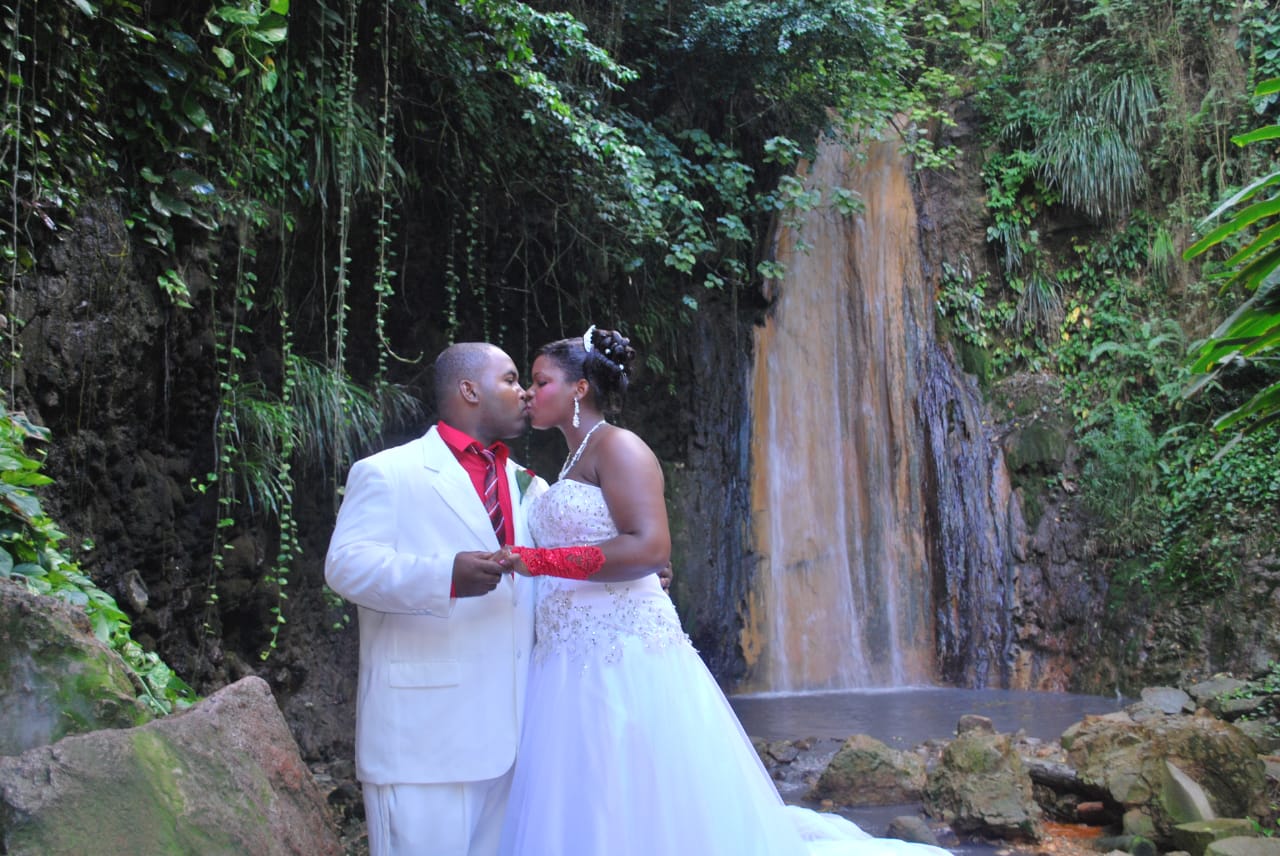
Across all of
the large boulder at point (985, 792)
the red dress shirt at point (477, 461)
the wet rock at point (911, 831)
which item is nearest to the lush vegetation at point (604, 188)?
the red dress shirt at point (477, 461)

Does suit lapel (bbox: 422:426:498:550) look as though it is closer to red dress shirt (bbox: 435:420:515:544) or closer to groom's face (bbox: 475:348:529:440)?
A: red dress shirt (bbox: 435:420:515:544)

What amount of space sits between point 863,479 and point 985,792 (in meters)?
7.14

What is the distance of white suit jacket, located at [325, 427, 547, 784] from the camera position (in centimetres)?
316

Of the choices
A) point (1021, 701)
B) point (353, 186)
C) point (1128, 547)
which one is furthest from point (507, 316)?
point (1128, 547)

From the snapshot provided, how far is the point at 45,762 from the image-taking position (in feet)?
7.61

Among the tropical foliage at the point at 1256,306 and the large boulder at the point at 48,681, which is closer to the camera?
the large boulder at the point at 48,681

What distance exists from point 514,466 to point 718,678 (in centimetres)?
807

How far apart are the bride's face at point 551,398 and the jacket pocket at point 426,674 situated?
89 cm

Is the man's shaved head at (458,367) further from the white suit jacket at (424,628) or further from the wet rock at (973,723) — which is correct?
the wet rock at (973,723)

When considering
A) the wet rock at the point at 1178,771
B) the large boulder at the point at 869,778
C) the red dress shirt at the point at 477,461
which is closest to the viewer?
the red dress shirt at the point at 477,461

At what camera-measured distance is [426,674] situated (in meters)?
3.24

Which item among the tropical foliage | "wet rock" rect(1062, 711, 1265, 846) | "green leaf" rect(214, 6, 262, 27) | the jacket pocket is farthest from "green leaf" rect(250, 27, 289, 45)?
"wet rock" rect(1062, 711, 1265, 846)

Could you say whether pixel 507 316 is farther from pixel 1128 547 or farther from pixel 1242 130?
pixel 1242 130

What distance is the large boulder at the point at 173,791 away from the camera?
2.24 metres
